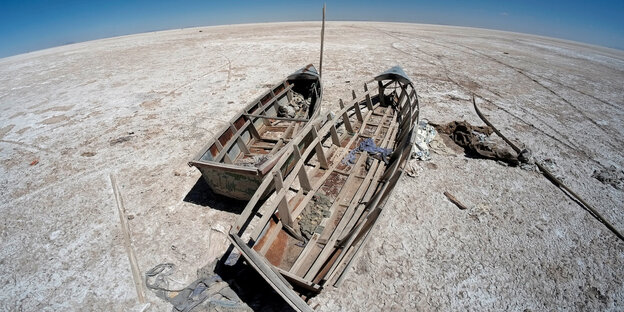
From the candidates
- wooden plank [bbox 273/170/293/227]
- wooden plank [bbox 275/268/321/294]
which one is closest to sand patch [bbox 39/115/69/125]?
wooden plank [bbox 273/170/293/227]

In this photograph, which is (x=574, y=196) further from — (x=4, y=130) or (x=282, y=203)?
(x=4, y=130)

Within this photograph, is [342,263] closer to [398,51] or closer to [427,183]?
[427,183]

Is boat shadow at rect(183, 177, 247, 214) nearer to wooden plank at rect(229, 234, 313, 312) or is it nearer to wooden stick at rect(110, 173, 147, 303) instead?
wooden stick at rect(110, 173, 147, 303)

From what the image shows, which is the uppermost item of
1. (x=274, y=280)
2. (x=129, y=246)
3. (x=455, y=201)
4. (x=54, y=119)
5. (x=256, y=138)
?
(x=256, y=138)

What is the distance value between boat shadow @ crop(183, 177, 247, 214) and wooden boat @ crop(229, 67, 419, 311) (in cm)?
46

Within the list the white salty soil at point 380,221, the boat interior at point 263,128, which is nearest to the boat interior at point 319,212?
the white salty soil at point 380,221

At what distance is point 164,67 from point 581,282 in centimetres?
2370

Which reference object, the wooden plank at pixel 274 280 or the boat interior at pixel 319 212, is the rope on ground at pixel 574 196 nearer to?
the boat interior at pixel 319 212

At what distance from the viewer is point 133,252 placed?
5.04m

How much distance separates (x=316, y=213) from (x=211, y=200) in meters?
2.72

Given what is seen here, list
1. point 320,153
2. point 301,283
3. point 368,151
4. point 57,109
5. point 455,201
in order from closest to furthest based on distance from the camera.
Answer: point 301,283
point 455,201
point 320,153
point 368,151
point 57,109

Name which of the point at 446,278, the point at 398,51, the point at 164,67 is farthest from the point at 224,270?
the point at 398,51

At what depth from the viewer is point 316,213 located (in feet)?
17.4

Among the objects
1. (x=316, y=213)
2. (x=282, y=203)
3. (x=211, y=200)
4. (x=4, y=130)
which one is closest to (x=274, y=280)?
(x=282, y=203)
